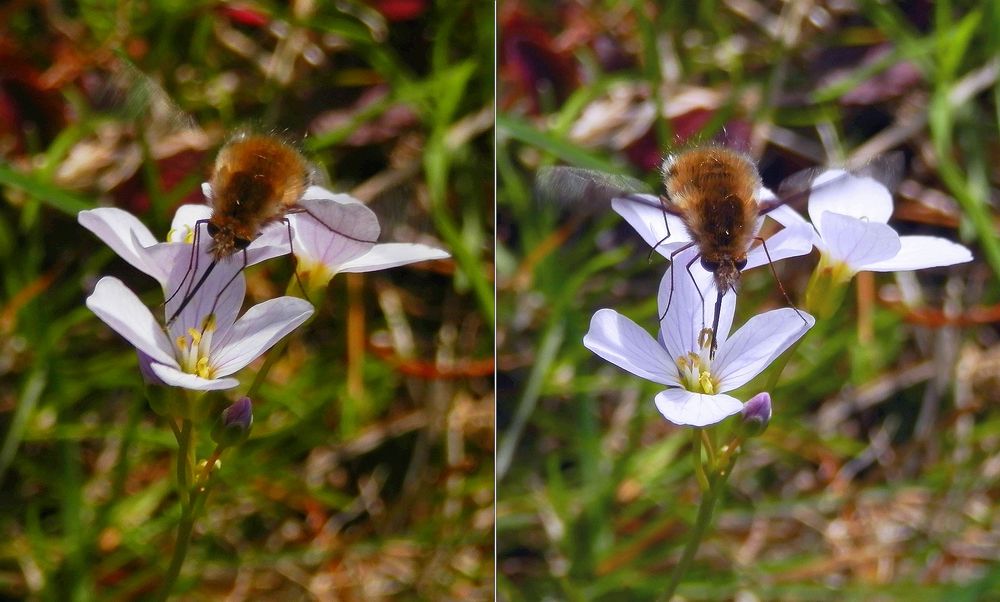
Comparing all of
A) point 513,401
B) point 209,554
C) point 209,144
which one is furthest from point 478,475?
point 209,144

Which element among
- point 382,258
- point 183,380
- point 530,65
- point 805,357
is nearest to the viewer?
point 183,380

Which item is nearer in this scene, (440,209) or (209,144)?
(209,144)

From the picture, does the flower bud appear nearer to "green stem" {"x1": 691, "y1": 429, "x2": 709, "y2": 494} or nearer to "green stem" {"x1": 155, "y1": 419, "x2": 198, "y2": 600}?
"green stem" {"x1": 155, "y1": 419, "x2": 198, "y2": 600}

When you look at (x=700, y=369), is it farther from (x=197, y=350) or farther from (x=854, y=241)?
(x=197, y=350)

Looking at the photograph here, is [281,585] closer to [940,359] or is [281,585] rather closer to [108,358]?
[108,358]

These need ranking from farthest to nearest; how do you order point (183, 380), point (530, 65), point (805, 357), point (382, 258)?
1. point (530, 65)
2. point (805, 357)
3. point (382, 258)
4. point (183, 380)

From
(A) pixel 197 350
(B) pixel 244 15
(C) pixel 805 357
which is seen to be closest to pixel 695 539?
(C) pixel 805 357

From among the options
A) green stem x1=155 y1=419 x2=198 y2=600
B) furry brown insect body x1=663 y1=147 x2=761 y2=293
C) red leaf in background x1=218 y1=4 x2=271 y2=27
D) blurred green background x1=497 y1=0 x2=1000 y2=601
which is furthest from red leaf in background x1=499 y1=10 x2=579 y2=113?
green stem x1=155 y1=419 x2=198 y2=600
